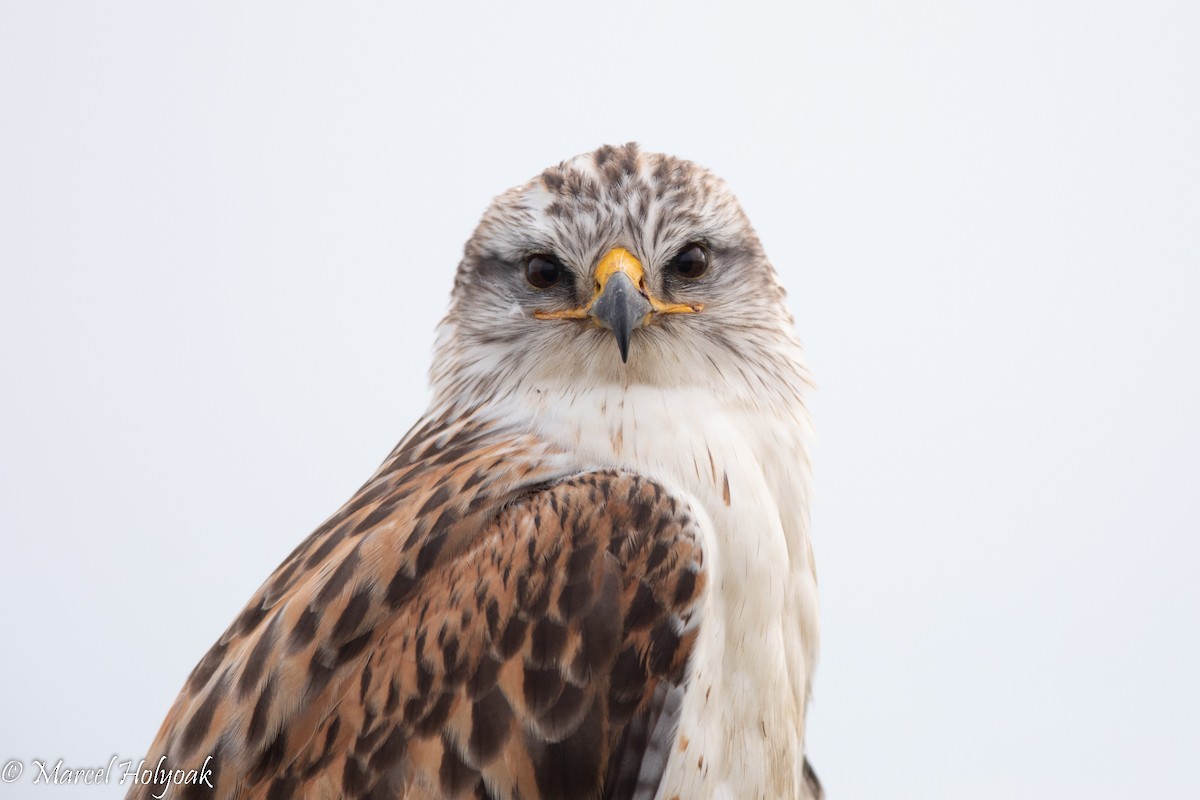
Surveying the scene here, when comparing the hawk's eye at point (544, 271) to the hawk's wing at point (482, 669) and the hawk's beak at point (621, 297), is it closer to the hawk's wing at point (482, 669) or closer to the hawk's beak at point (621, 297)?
the hawk's beak at point (621, 297)

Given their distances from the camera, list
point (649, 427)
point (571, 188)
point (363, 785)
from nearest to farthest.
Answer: point (363, 785) → point (649, 427) → point (571, 188)

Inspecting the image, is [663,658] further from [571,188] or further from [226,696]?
[571,188]

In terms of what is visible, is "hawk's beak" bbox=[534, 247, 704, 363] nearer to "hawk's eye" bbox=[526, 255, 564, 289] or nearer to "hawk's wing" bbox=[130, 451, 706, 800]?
"hawk's eye" bbox=[526, 255, 564, 289]

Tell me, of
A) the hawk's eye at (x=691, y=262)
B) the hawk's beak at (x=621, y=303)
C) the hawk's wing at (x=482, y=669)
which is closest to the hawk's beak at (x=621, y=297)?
the hawk's beak at (x=621, y=303)

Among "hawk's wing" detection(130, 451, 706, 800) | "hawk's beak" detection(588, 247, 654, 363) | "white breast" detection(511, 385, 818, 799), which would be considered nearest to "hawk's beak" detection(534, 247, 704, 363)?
"hawk's beak" detection(588, 247, 654, 363)

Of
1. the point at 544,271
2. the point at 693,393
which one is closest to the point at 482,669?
the point at 693,393

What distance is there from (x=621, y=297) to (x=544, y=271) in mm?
293

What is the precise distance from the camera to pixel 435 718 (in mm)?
2332

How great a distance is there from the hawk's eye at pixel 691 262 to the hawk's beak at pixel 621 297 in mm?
123

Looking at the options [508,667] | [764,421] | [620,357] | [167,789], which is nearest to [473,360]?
[620,357]

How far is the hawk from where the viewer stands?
7.64ft

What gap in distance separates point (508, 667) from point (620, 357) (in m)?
0.71

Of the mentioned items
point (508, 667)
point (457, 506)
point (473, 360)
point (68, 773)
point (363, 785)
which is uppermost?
point (473, 360)

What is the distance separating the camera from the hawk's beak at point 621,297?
2.60 m
